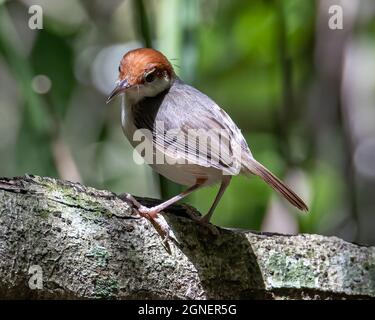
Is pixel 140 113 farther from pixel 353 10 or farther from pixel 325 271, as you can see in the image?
pixel 353 10

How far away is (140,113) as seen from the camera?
3.68 metres

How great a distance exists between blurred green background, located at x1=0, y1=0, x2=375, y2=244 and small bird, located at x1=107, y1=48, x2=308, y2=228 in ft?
0.84

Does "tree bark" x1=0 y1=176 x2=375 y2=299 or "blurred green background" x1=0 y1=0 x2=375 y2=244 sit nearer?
"tree bark" x1=0 y1=176 x2=375 y2=299

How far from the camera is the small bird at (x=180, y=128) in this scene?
3.40 metres

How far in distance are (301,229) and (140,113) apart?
1315mm

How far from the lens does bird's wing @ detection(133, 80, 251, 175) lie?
3.37m

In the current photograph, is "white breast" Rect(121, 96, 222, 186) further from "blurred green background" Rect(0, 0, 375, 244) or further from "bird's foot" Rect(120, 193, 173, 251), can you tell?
"bird's foot" Rect(120, 193, 173, 251)

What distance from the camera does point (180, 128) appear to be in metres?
3.53

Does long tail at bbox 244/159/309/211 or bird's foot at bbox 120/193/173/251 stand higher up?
long tail at bbox 244/159/309/211

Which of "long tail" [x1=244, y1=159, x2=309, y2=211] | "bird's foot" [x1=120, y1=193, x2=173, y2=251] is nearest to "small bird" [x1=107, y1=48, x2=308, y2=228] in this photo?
"long tail" [x1=244, y1=159, x2=309, y2=211]

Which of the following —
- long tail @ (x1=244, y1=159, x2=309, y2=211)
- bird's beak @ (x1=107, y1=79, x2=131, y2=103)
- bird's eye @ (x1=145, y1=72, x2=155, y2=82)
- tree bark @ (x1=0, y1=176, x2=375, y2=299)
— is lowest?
tree bark @ (x1=0, y1=176, x2=375, y2=299)

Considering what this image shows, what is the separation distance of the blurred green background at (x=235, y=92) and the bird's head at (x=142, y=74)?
22 cm

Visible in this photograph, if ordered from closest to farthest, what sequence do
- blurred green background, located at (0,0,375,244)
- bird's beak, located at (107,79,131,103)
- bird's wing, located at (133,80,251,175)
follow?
bird's wing, located at (133,80,251,175), bird's beak, located at (107,79,131,103), blurred green background, located at (0,0,375,244)

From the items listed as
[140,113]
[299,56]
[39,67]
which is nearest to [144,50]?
[140,113]
